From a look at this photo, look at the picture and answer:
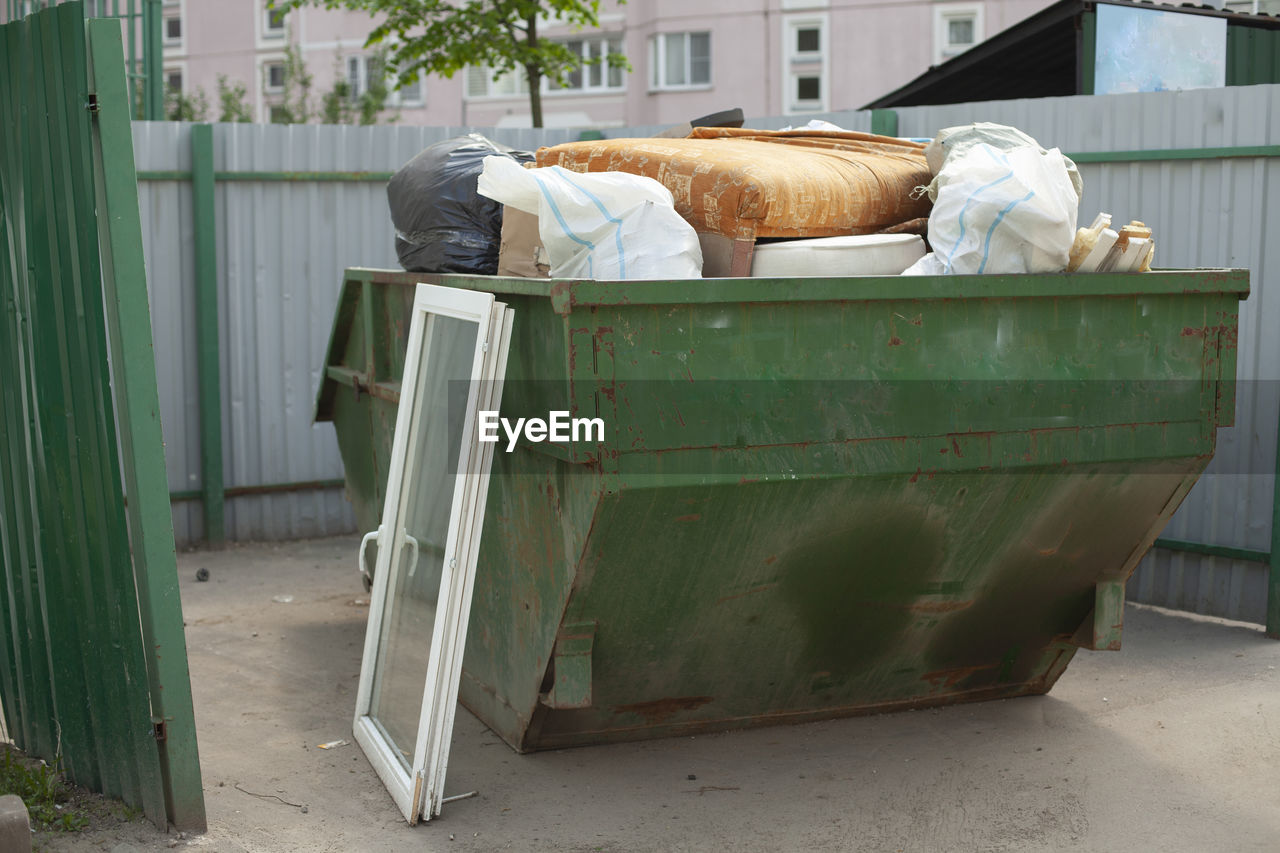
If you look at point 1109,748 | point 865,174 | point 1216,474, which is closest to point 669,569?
point 865,174

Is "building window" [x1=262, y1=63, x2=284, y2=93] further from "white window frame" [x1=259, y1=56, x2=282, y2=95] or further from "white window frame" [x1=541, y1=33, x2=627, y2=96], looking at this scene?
"white window frame" [x1=541, y1=33, x2=627, y2=96]

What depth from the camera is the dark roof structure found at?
765cm

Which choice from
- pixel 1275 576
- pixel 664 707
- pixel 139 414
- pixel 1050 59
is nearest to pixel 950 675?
pixel 664 707

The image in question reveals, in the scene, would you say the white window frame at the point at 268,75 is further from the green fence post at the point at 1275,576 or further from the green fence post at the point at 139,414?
the green fence post at the point at 139,414

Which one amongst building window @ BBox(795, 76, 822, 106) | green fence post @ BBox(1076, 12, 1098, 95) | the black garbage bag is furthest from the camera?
building window @ BBox(795, 76, 822, 106)

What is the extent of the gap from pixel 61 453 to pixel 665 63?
27.4 meters

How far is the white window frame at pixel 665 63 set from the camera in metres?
29.3

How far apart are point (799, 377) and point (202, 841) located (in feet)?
6.63

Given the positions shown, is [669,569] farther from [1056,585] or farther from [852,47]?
[852,47]

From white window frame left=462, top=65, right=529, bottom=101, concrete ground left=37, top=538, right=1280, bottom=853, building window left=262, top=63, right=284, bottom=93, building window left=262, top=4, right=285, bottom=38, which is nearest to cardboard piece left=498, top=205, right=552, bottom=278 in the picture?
concrete ground left=37, top=538, right=1280, bottom=853

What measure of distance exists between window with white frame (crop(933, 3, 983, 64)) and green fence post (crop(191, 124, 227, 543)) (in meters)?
22.6

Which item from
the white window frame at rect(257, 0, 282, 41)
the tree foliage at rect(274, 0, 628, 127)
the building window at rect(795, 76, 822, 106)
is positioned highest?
the white window frame at rect(257, 0, 282, 41)

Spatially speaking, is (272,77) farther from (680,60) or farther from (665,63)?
(680,60)

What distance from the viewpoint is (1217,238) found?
221 inches
